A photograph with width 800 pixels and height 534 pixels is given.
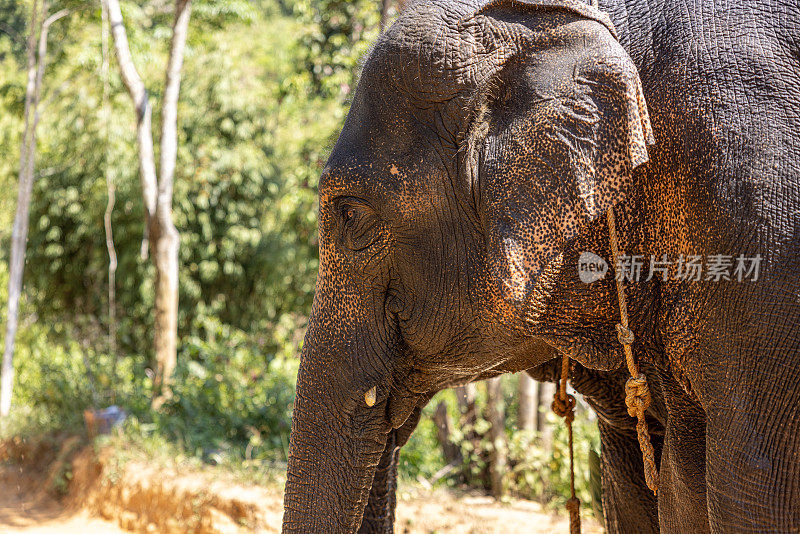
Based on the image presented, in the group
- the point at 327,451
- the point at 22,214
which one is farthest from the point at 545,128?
the point at 22,214

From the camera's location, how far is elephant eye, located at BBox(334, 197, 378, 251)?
1.91 metres

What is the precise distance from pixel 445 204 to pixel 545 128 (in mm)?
303

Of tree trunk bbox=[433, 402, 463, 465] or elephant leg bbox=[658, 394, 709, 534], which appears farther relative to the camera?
tree trunk bbox=[433, 402, 463, 465]

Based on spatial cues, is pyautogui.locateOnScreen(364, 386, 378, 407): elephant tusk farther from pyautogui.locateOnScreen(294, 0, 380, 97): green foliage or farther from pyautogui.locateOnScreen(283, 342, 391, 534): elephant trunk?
pyautogui.locateOnScreen(294, 0, 380, 97): green foliage

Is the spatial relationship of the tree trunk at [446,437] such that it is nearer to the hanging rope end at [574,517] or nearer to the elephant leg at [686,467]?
the hanging rope end at [574,517]

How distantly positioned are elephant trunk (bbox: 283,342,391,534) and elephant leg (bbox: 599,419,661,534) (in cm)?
106

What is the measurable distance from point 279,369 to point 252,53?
12.9 metres

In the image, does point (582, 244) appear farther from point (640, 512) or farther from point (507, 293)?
point (640, 512)

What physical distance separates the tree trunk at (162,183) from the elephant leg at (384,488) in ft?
16.9

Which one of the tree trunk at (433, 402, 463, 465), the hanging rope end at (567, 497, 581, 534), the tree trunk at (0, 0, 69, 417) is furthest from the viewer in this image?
the tree trunk at (0, 0, 69, 417)

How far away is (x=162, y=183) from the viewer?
23.7ft

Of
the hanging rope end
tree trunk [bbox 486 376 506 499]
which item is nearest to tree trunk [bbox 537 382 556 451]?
tree trunk [bbox 486 376 506 499]

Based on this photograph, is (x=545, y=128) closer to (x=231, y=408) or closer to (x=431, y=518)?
(x=431, y=518)

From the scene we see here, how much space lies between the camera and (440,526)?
444cm
